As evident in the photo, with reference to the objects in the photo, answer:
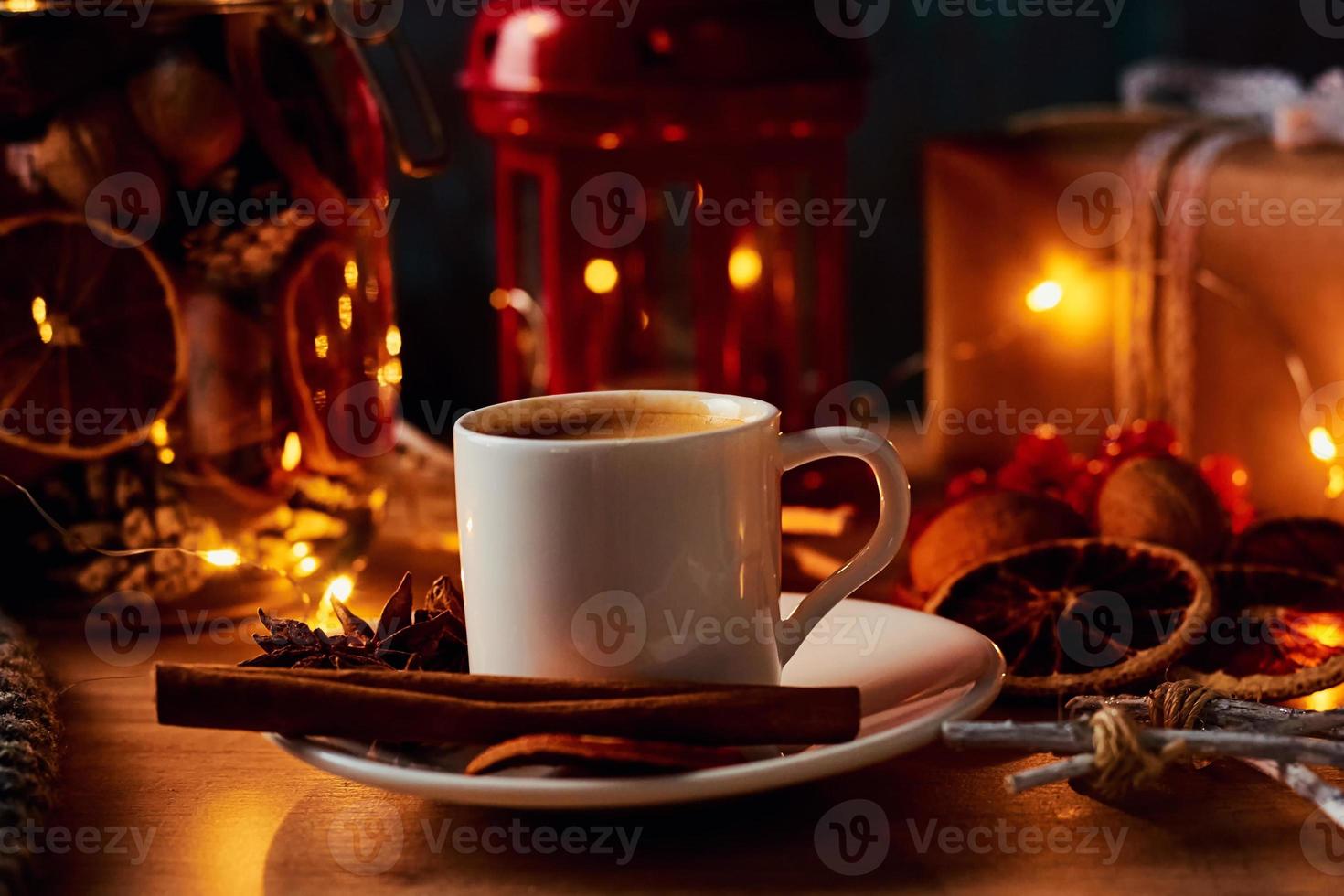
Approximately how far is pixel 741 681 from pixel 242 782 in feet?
0.69

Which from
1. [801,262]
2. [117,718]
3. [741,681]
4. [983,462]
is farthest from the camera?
[801,262]

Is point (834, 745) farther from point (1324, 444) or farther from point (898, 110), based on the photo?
point (898, 110)

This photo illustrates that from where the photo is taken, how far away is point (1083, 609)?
28.6 inches

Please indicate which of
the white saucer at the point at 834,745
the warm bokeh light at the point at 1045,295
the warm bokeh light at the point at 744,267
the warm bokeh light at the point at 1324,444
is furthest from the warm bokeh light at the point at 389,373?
the warm bokeh light at the point at 1324,444

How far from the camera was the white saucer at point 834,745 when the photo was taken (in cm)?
51

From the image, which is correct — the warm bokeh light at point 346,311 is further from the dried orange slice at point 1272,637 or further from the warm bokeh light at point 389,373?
the dried orange slice at point 1272,637

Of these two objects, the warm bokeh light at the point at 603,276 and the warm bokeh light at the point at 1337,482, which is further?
the warm bokeh light at the point at 603,276

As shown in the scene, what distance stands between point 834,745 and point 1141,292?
60cm

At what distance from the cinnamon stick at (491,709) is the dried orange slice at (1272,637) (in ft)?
0.77

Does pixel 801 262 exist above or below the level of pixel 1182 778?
above

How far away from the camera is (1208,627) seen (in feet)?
2.39

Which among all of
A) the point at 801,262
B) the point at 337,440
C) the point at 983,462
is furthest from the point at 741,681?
the point at 801,262

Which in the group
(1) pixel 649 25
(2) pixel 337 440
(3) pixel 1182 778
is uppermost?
(1) pixel 649 25

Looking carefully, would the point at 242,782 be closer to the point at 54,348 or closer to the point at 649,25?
the point at 54,348
